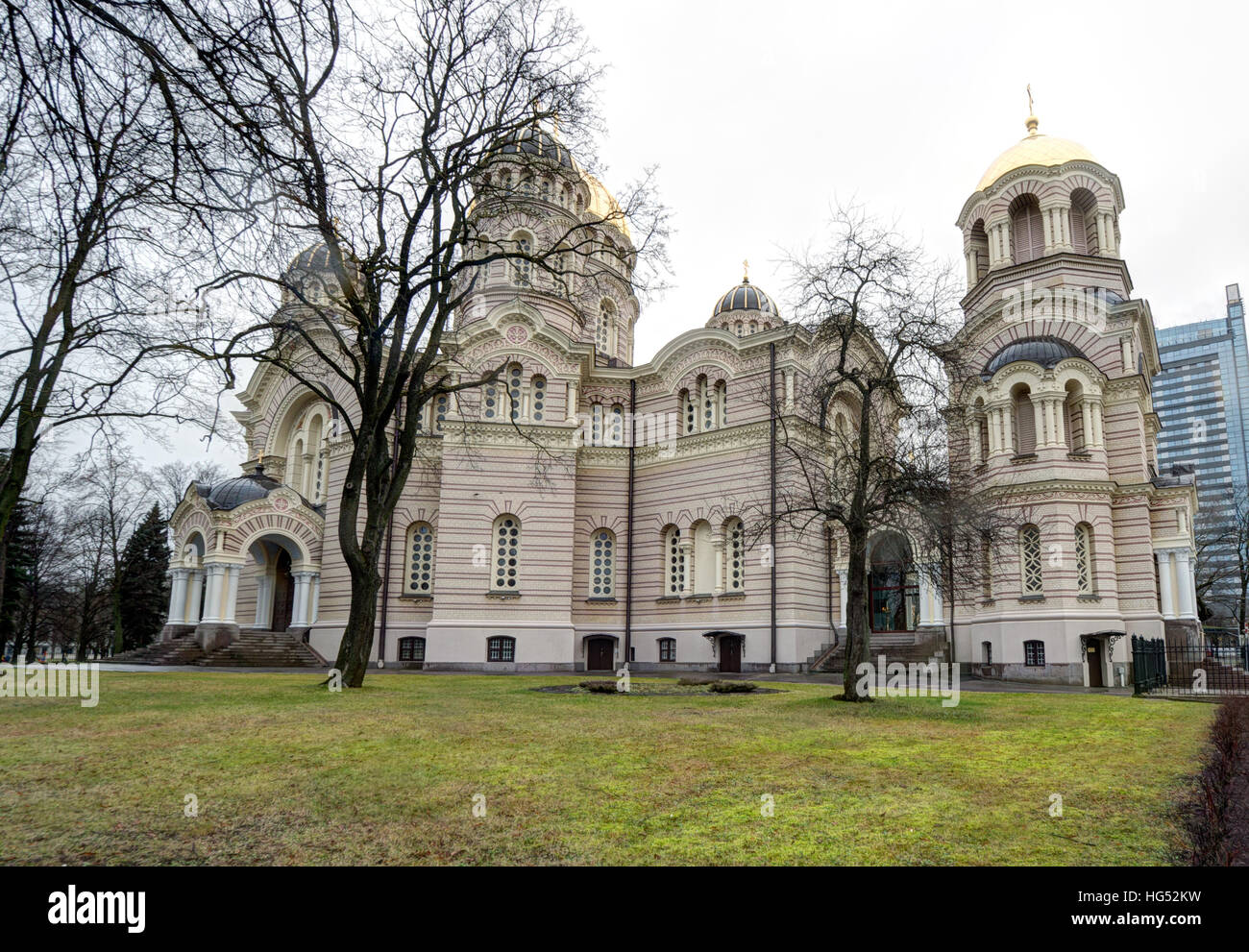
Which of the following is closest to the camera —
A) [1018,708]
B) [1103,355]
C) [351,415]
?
[1018,708]

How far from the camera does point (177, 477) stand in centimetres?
5212

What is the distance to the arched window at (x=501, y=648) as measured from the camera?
90.8ft

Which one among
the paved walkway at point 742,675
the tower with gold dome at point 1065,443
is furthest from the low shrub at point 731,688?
the tower with gold dome at point 1065,443

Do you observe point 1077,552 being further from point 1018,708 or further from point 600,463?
point 600,463

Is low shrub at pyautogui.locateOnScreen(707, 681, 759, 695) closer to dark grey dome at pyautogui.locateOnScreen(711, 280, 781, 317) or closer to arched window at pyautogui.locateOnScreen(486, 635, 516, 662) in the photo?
arched window at pyautogui.locateOnScreen(486, 635, 516, 662)

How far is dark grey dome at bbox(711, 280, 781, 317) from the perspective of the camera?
133ft

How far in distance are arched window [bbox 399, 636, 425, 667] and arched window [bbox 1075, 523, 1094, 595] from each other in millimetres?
22212

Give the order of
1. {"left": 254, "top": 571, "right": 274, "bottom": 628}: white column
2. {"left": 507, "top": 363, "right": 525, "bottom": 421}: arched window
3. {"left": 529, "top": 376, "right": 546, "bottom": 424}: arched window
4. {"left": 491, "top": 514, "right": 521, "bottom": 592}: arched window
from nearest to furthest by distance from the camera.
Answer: {"left": 491, "top": 514, "right": 521, "bottom": 592}: arched window, {"left": 507, "top": 363, "right": 525, "bottom": 421}: arched window, {"left": 529, "top": 376, "right": 546, "bottom": 424}: arched window, {"left": 254, "top": 571, "right": 274, "bottom": 628}: white column

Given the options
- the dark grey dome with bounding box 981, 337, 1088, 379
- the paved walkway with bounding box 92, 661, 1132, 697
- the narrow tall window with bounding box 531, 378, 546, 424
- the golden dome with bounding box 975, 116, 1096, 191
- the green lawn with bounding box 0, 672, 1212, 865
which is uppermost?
the golden dome with bounding box 975, 116, 1096, 191

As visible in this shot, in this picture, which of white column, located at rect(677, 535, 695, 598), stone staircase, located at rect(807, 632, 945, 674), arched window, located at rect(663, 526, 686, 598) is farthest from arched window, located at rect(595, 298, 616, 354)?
stone staircase, located at rect(807, 632, 945, 674)

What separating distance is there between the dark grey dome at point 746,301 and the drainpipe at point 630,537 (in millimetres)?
11474

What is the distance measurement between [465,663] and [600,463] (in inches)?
361
